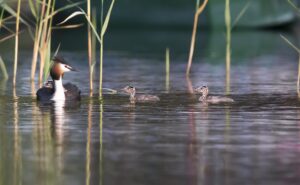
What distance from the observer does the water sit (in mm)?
10281

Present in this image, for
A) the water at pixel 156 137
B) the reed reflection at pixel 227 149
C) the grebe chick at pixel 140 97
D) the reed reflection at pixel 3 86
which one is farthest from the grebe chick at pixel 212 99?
the reed reflection at pixel 3 86

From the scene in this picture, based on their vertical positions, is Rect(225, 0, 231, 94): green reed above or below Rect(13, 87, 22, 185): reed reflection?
above

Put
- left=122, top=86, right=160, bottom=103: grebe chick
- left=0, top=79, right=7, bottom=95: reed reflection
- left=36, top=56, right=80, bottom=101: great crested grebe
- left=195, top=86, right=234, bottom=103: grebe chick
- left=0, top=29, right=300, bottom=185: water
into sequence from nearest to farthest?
left=0, top=29, right=300, bottom=185: water → left=195, top=86, right=234, bottom=103: grebe chick → left=122, top=86, right=160, bottom=103: grebe chick → left=36, top=56, right=80, bottom=101: great crested grebe → left=0, top=79, right=7, bottom=95: reed reflection

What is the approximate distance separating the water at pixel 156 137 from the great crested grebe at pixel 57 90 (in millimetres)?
208

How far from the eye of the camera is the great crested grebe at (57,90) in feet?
56.7

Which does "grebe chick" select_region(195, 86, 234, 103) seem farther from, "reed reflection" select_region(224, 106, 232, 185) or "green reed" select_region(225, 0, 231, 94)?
"green reed" select_region(225, 0, 231, 94)

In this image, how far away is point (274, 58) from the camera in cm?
3019

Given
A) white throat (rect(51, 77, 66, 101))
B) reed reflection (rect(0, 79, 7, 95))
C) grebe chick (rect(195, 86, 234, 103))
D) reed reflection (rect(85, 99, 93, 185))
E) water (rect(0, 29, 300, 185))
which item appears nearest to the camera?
reed reflection (rect(85, 99, 93, 185))

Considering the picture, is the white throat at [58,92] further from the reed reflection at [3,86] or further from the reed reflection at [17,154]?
the reed reflection at [17,154]

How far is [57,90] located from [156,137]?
16.5ft

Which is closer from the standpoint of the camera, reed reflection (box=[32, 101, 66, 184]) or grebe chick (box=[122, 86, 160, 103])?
reed reflection (box=[32, 101, 66, 184])

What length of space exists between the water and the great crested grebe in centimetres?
21

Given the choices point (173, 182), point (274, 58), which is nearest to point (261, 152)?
point (173, 182)

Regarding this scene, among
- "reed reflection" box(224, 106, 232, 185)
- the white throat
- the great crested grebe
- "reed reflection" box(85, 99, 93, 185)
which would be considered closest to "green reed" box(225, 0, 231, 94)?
the great crested grebe
